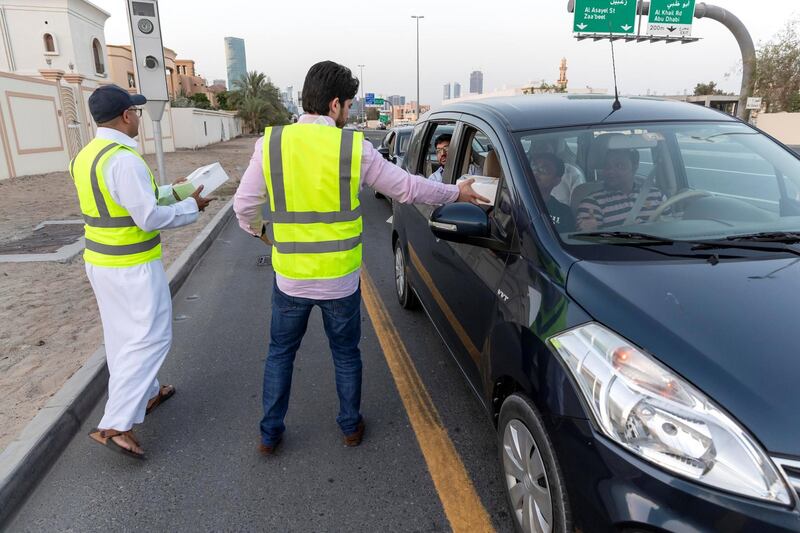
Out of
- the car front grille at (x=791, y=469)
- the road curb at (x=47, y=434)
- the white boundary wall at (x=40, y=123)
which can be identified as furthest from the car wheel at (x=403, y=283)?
the white boundary wall at (x=40, y=123)

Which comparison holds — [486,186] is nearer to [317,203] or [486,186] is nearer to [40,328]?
[317,203]

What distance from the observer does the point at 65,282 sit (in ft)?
19.9

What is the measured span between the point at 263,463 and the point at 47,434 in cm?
122

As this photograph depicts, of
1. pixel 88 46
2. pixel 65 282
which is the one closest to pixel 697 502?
pixel 65 282

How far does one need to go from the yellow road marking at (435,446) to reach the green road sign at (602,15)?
71.1ft

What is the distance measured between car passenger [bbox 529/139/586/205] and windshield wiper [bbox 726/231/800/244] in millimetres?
691

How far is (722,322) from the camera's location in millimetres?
1757

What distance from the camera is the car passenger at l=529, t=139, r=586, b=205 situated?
8.48 ft

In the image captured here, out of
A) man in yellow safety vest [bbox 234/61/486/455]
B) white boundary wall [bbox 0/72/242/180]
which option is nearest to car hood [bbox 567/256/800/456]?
man in yellow safety vest [bbox 234/61/486/455]

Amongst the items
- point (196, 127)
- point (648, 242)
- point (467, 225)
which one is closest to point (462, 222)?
point (467, 225)

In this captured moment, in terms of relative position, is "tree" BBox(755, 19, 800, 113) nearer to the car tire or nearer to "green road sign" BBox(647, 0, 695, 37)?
"green road sign" BBox(647, 0, 695, 37)

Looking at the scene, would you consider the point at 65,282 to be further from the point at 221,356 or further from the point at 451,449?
the point at 451,449

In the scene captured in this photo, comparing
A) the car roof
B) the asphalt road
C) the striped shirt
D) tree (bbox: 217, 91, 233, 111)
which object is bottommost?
the asphalt road

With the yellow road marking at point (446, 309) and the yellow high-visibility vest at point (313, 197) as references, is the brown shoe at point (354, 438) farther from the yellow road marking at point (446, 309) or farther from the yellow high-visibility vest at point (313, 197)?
the yellow high-visibility vest at point (313, 197)
